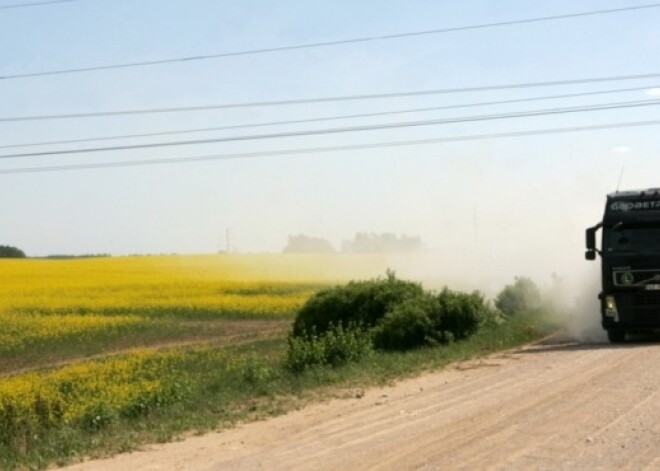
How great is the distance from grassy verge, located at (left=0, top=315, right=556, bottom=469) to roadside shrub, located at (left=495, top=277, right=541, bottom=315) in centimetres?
1003

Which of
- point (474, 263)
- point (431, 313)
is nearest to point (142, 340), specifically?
point (431, 313)

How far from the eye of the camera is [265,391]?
15.0 metres

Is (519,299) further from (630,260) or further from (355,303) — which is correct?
(630,260)

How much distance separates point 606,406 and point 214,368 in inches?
533

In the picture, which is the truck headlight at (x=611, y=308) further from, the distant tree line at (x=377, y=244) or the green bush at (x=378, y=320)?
the distant tree line at (x=377, y=244)

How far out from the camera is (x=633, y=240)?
2108 centimetres

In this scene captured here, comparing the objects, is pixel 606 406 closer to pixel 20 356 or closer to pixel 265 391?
pixel 265 391

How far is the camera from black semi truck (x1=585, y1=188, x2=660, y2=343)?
2073 centimetres

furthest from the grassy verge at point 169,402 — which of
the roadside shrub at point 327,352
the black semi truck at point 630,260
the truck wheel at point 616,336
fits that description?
the black semi truck at point 630,260

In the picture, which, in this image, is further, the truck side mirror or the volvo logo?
the truck side mirror

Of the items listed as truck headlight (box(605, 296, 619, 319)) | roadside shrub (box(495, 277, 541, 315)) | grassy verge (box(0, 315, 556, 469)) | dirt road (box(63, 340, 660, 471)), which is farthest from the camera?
roadside shrub (box(495, 277, 541, 315))

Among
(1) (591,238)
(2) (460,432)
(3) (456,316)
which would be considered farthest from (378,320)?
(2) (460,432)

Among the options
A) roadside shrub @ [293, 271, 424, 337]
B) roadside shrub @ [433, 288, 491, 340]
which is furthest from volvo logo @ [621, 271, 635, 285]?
roadside shrub @ [293, 271, 424, 337]

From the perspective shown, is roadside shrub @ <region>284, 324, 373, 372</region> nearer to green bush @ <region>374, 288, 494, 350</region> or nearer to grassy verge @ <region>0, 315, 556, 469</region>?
grassy verge @ <region>0, 315, 556, 469</region>
